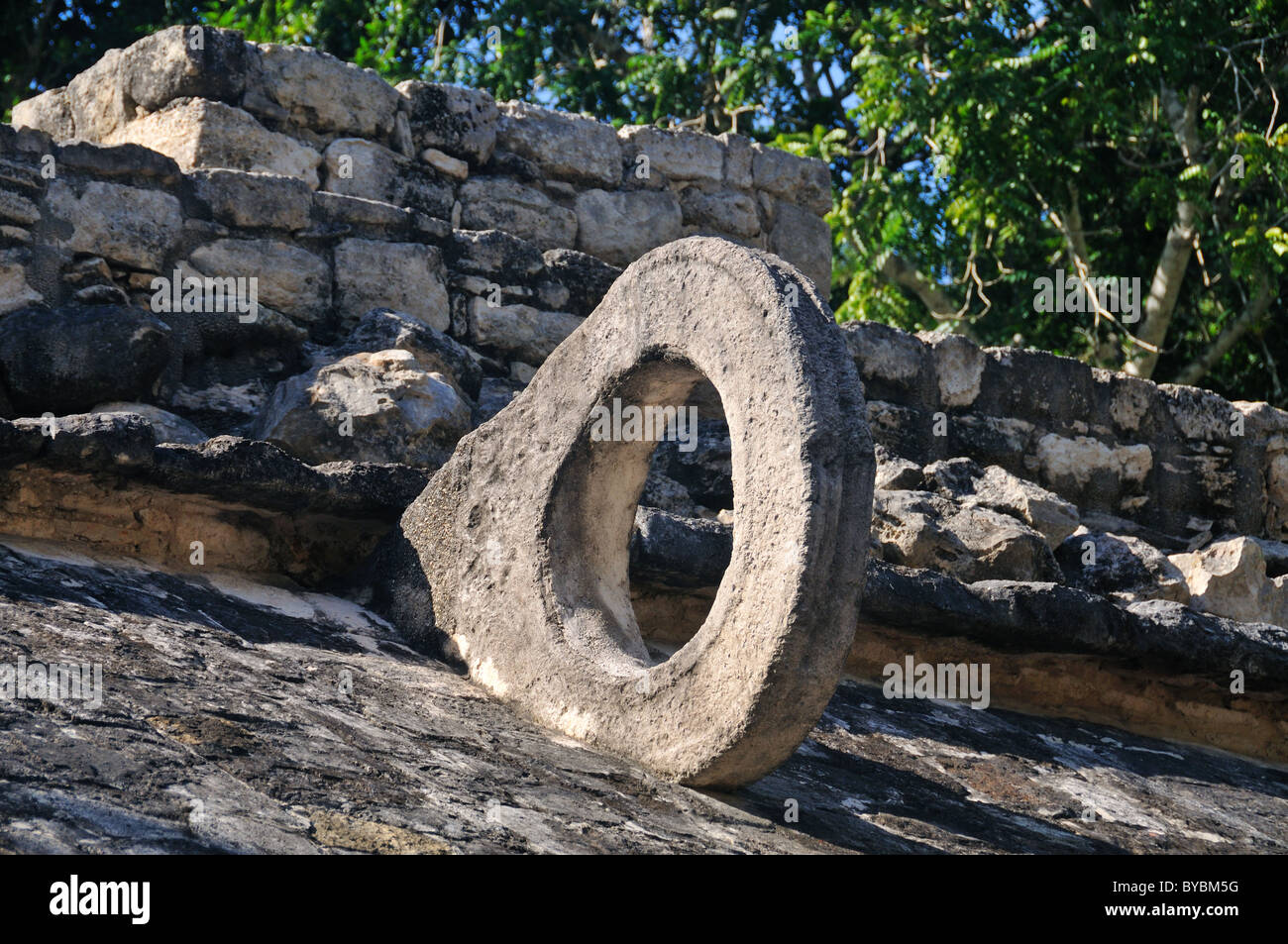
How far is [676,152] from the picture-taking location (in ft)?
23.5

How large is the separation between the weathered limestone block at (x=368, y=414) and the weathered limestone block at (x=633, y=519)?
23.5 inches

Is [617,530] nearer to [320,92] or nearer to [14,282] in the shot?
[14,282]

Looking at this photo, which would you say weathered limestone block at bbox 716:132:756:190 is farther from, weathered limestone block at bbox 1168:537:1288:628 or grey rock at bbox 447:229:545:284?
weathered limestone block at bbox 1168:537:1288:628

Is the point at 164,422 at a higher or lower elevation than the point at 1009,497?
higher

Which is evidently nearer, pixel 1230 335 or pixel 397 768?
pixel 397 768

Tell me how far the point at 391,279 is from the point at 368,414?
3.70 ft

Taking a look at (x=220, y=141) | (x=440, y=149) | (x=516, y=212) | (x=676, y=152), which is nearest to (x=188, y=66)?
(x=220, y=141)

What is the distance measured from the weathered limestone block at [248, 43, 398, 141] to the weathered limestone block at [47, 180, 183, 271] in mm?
900

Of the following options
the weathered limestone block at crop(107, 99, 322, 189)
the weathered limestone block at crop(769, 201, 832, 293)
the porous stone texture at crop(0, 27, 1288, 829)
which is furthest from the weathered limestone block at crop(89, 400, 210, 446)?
the weathered limestone block at crop(769, 201, 832, 293)

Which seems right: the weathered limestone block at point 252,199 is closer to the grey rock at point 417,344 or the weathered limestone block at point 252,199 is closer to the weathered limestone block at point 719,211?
the grey rock at point 417,344

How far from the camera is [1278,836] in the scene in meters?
4.21

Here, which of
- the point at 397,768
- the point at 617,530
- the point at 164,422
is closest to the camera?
the point at 397,768

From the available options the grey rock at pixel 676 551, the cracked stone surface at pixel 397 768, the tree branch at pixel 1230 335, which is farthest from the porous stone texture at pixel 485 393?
the tree branch at pixel 1230 335

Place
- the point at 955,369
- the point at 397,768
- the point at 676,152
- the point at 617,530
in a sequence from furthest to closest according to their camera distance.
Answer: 1. the point at 676,152
2. the point at 955,369
3. the point at 617,530
4. the point at 397,768
